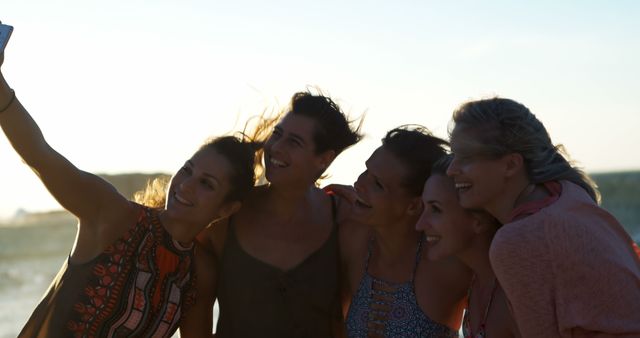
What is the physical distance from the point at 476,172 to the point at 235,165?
131cm

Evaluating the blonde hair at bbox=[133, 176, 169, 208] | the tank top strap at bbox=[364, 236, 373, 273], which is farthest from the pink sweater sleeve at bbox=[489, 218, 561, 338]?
the blonde hair at bbox=[133, 176, 169, 208]

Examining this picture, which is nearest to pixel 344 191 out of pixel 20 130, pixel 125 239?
pixel 125 239

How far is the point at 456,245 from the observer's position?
4.03m

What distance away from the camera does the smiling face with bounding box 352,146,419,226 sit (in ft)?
14.5

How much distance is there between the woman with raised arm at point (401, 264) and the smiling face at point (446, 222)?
1.14 ft

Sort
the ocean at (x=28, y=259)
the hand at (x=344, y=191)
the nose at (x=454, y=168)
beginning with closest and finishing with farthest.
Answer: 1. the nose at (x=454, y=168)
2. the hand at (x=344, y=191)
3. the ocean at (x=28, y=259)

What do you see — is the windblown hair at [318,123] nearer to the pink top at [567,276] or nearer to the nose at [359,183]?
the nose at [359,183]

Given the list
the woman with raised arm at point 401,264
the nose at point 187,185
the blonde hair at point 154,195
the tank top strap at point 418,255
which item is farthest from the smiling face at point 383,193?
the blonde hair at point 154,195

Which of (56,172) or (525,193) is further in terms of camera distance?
(56,172)

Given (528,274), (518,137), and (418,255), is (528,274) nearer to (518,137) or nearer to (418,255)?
(518,137)

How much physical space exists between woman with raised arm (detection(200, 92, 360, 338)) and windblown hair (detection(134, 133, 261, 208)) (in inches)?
4.1

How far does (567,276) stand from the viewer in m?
3.25

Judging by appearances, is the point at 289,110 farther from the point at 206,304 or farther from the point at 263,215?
the point at 206,304

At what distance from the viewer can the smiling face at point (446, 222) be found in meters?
4.02
